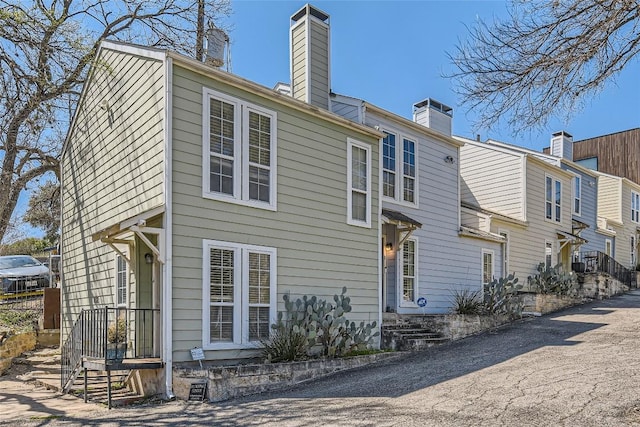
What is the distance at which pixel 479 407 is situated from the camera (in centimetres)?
691

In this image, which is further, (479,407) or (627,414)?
(479,407)

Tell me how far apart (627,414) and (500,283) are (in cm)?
848

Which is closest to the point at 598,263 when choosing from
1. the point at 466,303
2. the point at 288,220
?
the point at 466,303

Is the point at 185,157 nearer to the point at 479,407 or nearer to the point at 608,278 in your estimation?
the point at 479,407

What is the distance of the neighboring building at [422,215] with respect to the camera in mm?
13258

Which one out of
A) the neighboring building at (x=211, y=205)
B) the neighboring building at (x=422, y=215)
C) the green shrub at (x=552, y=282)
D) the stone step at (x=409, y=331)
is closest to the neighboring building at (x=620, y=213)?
the green shrub at (x=552, y=282)

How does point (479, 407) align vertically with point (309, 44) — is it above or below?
below

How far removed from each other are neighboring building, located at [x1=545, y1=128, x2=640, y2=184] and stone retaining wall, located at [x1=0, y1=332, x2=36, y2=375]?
33.0 metres

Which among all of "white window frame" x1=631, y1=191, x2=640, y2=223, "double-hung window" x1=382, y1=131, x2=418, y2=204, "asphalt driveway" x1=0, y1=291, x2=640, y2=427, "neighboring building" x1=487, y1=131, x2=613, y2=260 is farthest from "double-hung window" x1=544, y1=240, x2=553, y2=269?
"white window frame" x1=631, y1=191, x2=640, y2=223

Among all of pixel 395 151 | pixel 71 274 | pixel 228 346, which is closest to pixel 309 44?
pixel 395 151

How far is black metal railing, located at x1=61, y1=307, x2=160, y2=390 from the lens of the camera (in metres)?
8.27

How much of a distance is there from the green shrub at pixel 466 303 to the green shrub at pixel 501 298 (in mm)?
243

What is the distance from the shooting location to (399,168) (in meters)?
13.6

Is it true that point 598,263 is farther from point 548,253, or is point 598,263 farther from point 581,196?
point 548,253
